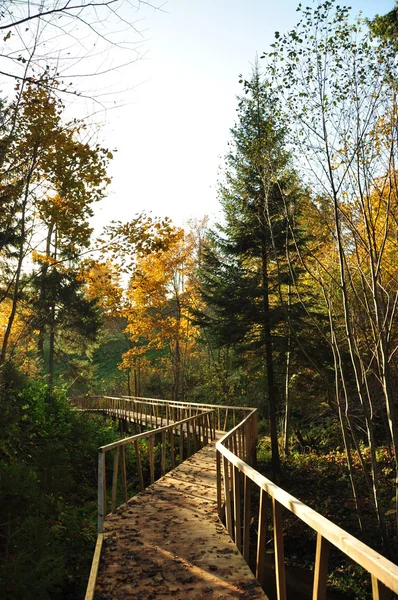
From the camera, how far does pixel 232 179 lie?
609 inches

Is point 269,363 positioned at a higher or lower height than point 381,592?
higher

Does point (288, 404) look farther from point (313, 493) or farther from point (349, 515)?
point (349, 515)

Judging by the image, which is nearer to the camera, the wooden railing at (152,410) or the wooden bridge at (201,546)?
the wooden bridge at (201,546)

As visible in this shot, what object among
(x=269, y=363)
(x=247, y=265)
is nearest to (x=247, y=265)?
(x=247, y=265)

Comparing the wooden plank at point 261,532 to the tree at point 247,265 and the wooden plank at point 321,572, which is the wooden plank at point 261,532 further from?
the tree at point 247,265

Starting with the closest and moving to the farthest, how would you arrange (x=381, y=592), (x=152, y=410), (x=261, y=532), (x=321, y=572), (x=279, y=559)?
1. (x=381, y=592)
2. (x=321, y=572)
3. (x=279, y=559)
4. (x=261, y=532)
5. (x=152, y=410)

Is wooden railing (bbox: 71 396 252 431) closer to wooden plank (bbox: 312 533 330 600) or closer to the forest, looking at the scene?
the forest

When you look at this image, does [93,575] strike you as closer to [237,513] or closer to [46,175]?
[237,513]

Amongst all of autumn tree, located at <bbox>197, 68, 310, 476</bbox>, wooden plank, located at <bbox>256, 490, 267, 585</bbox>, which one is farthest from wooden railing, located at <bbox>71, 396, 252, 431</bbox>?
wooden plank, located at <bbox>256, 490, 267, 585</bbox>

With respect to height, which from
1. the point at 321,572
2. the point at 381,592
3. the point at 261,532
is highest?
the point at 381,592

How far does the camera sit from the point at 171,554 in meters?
4.50

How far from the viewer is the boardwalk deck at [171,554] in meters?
3.70

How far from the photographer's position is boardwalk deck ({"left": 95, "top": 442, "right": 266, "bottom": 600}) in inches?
146

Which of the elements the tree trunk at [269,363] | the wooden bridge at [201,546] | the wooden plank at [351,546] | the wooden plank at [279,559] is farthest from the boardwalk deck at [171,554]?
the tree trunk at [269,363]
